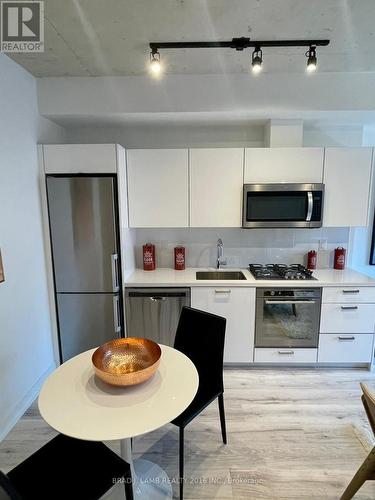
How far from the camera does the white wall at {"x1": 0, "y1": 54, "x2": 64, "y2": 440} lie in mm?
2055

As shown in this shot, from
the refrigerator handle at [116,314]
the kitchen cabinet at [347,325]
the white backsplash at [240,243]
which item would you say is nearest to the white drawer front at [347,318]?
the kitchen cabinet at [347,325]

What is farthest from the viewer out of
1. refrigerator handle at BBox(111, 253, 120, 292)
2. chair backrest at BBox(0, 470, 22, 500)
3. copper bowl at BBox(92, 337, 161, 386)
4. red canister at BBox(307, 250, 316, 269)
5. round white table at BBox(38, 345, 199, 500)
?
red canister at BBox(307, 250, 316, 269)

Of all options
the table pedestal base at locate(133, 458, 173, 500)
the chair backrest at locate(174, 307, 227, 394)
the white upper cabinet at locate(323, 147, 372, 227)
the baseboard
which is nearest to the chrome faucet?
the white upper cabinet at locate(323, 147, 372, 227)

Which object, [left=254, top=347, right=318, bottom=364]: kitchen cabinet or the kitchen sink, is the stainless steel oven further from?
the kitchen sink

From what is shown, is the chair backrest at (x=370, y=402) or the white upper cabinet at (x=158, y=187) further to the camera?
the white upper cabinet at (x=158, y=187)

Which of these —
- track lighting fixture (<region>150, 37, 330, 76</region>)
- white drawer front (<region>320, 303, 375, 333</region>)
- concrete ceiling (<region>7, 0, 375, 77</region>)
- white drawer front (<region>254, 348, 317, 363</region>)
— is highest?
concrete ceiling (<region>7, 0, 375, 77</region>)

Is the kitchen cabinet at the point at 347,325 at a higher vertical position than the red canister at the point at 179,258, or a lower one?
lower

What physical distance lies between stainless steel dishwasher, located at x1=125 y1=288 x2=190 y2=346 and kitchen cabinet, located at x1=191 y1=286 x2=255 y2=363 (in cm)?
15

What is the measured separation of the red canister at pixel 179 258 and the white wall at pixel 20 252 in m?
1.33

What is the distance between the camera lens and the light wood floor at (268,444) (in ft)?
5.55

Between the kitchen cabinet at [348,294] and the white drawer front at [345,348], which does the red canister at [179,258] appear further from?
the white drawer front at [345,348]

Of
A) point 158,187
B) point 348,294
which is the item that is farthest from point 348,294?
point 158,187

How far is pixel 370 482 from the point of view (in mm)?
1718

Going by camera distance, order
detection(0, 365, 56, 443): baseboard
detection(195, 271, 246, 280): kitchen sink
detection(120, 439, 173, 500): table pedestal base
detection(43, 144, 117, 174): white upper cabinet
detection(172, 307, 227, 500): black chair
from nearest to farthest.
A: detection(120, 439, 173, 500): table pedestal base
detection(172, 307, 227, 500): black chair
detection(0, 365, 56, 443): baseboard
detection(43, 144, 117, 174): white upper cabinet
detection(195, 271, 246, 280): kitchen sink
